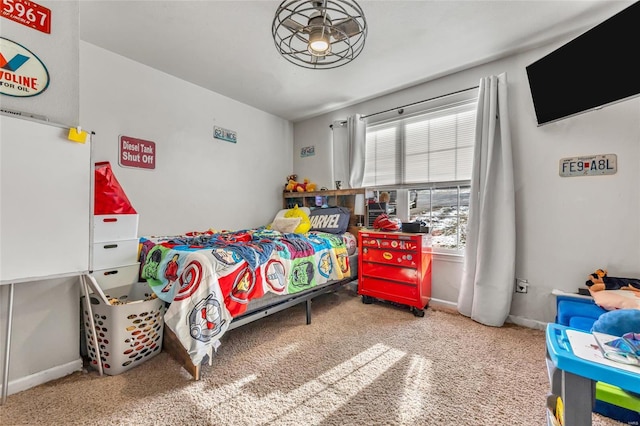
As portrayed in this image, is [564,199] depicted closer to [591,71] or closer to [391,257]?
[591,71]

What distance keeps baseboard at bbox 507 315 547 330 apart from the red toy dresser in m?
0.77

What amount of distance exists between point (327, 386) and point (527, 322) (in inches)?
81.7

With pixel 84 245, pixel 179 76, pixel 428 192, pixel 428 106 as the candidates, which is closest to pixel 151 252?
pixel 84 245

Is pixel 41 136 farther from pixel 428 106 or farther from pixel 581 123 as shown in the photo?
pixel 581 123

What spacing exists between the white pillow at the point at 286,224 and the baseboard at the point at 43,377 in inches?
82.7

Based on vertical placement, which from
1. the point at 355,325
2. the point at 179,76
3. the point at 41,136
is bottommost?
the point at 355,325

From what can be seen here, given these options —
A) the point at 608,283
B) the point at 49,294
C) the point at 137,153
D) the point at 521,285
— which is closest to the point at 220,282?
the point at 49,294

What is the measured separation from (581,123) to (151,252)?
12.4 ft

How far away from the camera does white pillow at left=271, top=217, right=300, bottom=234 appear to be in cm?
331

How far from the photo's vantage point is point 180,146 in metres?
3.13

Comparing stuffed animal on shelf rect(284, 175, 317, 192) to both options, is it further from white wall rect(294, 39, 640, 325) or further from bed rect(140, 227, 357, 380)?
white wall rect(294, 39, 640, 325)

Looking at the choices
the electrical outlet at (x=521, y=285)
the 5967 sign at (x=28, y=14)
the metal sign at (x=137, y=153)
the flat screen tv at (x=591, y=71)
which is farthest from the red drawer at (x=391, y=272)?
the 5967 sign at (x=28, y=14)

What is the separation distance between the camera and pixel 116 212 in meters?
2.12

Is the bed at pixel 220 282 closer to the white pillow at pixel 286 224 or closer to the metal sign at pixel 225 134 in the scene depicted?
the white pillow at pixel 286 224
